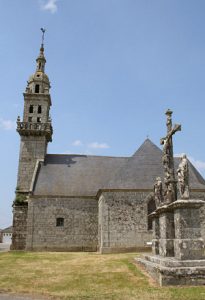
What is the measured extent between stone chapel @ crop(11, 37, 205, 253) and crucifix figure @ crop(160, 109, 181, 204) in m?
10.3

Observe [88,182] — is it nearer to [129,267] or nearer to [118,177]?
[118,177]

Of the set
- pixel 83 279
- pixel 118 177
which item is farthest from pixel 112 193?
pixel 83 279

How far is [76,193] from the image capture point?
24.1 m

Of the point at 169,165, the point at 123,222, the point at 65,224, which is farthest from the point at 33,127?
the point at 169,165

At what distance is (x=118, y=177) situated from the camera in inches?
851

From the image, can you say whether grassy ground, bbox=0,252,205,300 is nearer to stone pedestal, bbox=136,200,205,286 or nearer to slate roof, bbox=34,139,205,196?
stone pedestal, bbox=136,200,205,286

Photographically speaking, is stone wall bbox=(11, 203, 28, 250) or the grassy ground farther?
stone wall bbox=(11, 203, 28, 250)

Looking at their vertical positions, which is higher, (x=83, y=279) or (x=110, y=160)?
(x=110, y=160)

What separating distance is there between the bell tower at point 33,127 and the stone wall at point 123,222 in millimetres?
8331

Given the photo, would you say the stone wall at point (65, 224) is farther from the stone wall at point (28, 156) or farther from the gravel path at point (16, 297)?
the gravel path at point (16, 297)

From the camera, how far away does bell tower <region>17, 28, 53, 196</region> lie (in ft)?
87.5

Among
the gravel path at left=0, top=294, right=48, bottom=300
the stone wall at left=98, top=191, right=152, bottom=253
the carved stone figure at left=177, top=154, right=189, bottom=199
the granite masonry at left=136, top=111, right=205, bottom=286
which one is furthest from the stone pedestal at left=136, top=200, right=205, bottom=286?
the stone wall at left=98, top=191, right=152, bottom=253

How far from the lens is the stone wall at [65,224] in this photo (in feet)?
75.1

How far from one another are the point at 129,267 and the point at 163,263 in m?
2.75
